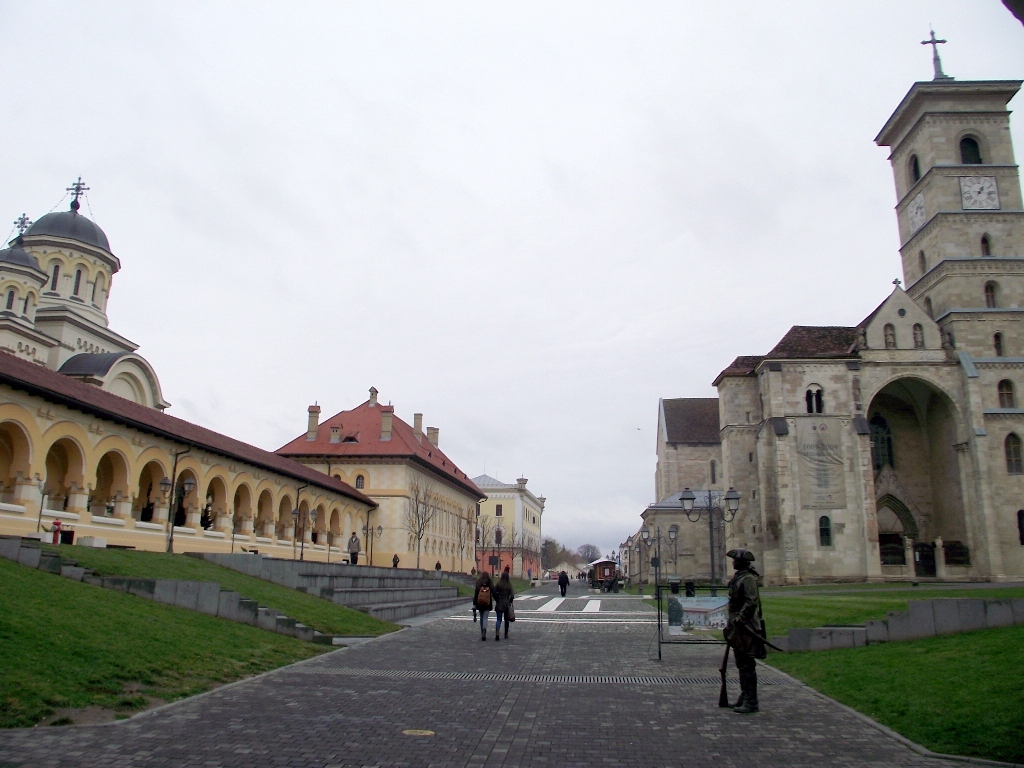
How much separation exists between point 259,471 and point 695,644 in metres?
25.0

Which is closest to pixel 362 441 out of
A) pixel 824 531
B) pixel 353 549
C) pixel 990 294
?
pixel 353 549

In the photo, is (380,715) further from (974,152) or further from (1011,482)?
(974,152)

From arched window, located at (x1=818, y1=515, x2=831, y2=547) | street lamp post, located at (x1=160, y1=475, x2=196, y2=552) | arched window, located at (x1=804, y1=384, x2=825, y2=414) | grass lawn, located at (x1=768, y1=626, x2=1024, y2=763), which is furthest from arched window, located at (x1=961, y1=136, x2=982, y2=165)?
street lamp post, located at (x1=160, y1=475, x2=196, y2=552)

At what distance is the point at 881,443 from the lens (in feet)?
176

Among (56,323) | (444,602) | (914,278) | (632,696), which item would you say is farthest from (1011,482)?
(56,323)

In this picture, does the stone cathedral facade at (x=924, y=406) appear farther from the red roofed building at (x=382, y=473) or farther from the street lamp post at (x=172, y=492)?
the street lamp post at (x=172, y=492)

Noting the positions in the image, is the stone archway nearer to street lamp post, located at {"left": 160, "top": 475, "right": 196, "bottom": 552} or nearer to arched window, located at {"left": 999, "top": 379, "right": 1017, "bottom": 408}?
arched window, located at {"left": 999, "top": 379, "right": 1017, "bottom": 408}

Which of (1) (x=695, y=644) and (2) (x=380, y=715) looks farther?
(1) (x=695, y=644)

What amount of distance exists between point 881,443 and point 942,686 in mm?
47628

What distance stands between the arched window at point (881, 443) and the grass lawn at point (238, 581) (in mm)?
41899

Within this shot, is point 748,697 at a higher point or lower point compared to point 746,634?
lower

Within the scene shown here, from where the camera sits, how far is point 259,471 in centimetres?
3775

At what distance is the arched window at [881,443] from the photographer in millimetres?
53250

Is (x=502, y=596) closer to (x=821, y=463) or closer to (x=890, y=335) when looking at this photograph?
(x=821, y=463)
